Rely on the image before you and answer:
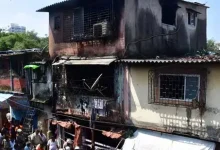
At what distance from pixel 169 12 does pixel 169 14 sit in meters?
0.11

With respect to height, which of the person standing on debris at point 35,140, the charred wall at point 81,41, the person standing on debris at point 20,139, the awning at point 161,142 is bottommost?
the person standing on debris at point 20,139

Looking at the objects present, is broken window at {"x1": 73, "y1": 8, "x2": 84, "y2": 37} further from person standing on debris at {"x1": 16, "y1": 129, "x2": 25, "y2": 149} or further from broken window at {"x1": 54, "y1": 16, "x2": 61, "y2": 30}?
person standing on debris at {"x1": 16, "y1": 129, "x2": 25, "y2": 149}

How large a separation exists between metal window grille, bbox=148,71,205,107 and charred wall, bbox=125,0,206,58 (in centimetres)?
228

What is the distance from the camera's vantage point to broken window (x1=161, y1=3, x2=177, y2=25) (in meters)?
15.4

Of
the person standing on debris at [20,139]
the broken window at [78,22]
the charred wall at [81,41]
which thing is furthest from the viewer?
the person standing on debris at [20,139]

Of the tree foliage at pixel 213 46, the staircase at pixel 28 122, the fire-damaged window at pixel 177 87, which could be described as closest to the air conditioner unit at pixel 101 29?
the fire-damaged window at pixel 177 87

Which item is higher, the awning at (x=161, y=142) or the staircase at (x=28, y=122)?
the awning at (x=161, y=142)

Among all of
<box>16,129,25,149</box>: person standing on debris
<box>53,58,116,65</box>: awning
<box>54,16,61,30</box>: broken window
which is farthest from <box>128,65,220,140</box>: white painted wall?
<box>16,129,25,149</box>: person standing on debris

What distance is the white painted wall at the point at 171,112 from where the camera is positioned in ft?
33.6

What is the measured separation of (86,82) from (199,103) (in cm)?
613

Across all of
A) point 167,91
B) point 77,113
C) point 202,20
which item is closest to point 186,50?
point 202,20

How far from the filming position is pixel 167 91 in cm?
1164

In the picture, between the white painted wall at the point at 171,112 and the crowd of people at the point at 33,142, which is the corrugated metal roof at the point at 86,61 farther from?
the crowd of people at the point at 33,142

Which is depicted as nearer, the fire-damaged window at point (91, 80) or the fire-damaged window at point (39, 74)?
the fire-damaged window at point (91, 80)
